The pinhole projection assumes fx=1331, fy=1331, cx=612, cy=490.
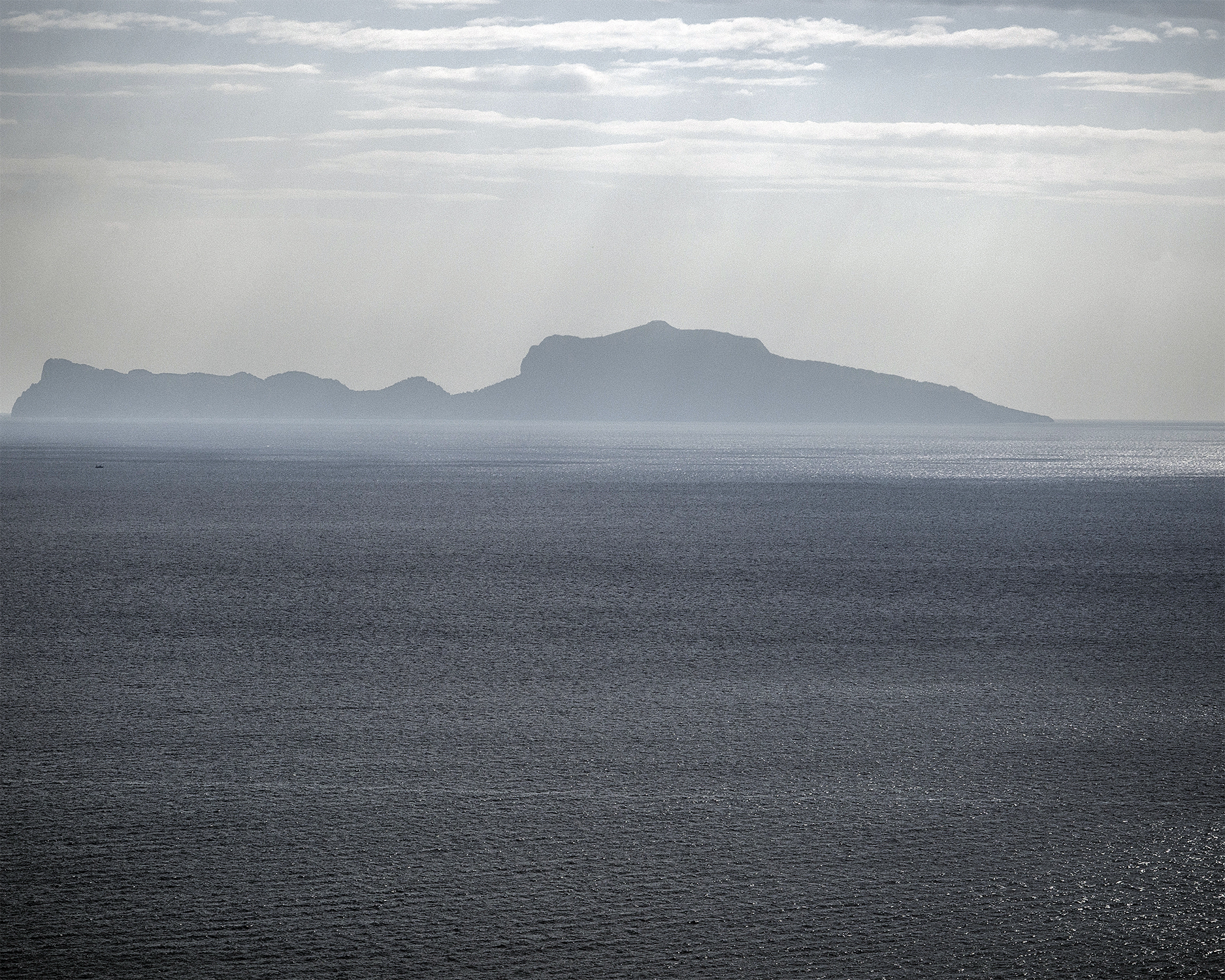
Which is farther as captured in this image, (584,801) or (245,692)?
(245,692)

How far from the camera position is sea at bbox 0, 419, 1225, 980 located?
22.6ft

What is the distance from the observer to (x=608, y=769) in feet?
32.9

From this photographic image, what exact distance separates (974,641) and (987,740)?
A: 19.3ft

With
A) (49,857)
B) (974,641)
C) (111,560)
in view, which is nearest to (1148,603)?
(974,641)

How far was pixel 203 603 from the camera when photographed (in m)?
20.3

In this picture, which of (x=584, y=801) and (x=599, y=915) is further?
(x=584, y=801)

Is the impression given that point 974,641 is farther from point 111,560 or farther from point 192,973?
point 111,560

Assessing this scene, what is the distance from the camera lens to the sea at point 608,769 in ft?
22.6

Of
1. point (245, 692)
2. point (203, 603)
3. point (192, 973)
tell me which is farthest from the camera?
point (203, 603)

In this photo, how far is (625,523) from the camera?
38219mm

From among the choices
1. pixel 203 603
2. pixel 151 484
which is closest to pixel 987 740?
pixel 203 603

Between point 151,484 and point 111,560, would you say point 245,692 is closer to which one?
point 111,560

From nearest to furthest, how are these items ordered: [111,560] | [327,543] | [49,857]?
[49,857] < [111,560] < [327,543]

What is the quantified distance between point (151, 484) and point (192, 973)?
56823 millimetres
